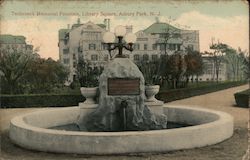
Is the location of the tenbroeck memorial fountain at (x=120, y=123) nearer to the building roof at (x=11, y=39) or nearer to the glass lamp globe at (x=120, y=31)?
the glass lamp globe at (x=120, y=31)

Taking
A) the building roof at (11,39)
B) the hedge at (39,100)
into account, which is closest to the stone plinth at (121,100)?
the building roof at (11,39)

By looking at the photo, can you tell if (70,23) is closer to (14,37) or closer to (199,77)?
(14,37)

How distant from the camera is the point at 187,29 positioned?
729 centimetres

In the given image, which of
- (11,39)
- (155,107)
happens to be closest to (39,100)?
(11,39)

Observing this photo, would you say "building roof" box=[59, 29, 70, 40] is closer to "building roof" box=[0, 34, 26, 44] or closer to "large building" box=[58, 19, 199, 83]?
"large building" box=[58, 19, 199, 83]

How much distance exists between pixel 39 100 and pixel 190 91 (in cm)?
334

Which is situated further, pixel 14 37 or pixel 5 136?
pixel 14 37

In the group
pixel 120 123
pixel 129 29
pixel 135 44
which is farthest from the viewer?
pixel 135 44

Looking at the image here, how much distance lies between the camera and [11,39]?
6660 millimetres

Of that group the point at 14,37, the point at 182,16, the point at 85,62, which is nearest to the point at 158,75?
the point at 85,62

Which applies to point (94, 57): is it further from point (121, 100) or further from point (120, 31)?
point (121, 100)

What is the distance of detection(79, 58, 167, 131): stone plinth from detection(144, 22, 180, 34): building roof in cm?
124

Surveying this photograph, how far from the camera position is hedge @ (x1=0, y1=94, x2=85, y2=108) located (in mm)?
8453

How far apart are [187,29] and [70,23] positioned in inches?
87.2
